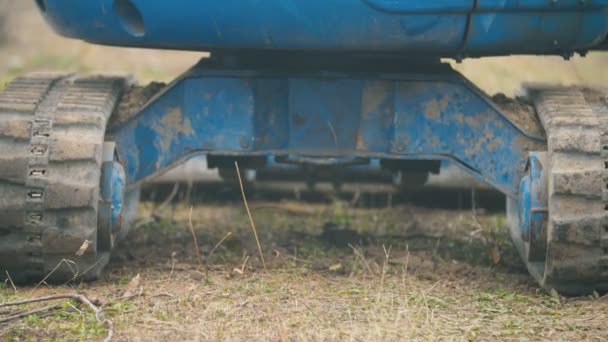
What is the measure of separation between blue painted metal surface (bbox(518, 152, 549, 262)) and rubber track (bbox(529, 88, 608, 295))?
75mm

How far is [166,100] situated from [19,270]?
0.95 metres

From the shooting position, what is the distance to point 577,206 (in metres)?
4.25

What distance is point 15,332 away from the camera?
12.3 feet

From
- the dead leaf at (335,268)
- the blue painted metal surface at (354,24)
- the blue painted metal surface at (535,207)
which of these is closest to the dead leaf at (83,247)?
the blue painted metal surface at (354,24)

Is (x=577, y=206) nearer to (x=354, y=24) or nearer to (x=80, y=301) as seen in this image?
(x=354, y=24)

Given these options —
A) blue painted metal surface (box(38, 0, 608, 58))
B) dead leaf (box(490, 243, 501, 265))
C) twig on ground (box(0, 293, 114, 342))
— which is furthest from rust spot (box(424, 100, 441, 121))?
twig on ground (box(0, 293, 114, 342))

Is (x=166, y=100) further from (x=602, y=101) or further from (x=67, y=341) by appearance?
(x=602, y=101)

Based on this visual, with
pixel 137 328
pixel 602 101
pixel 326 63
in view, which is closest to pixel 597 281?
pixel 602 101

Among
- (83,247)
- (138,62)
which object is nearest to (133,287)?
(83,247)

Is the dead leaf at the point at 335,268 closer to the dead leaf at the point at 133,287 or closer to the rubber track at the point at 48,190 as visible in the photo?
the dead leaf at the point at 133,287

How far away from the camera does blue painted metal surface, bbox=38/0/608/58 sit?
4.37m

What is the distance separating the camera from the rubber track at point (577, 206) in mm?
4238

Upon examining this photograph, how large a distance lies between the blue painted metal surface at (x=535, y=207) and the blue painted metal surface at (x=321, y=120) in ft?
0.96

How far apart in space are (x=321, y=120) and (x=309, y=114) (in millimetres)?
56
